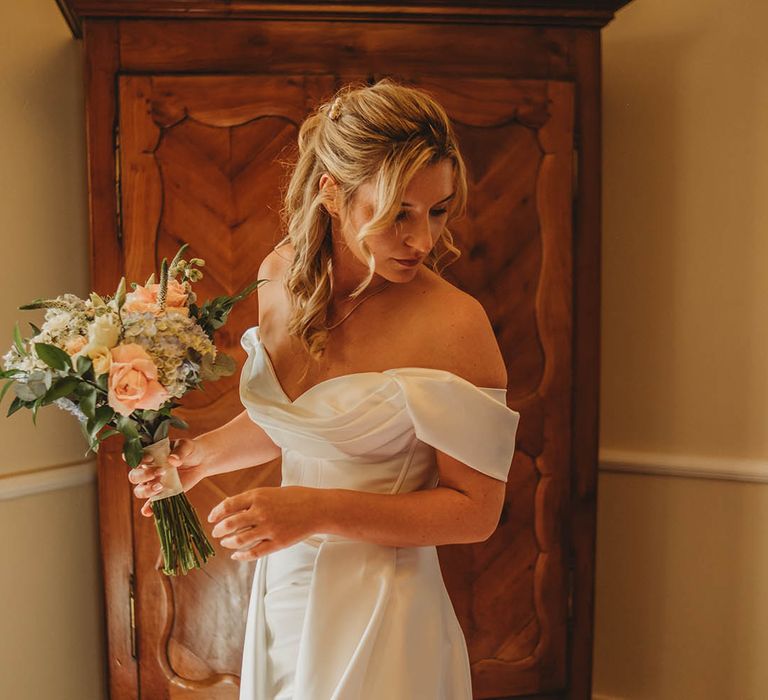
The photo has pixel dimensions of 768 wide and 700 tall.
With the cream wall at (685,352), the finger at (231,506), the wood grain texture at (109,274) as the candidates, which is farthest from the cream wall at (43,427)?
the cream wall at (685,352)

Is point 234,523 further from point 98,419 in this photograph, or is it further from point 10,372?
point 10,372

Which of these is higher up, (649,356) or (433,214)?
(433,214)

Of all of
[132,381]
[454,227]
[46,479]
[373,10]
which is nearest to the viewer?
[132,381]

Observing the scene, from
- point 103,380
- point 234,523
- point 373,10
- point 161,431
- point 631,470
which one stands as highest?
point 373,10

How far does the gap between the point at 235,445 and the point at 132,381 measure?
0.49 m

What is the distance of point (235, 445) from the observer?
1721mm

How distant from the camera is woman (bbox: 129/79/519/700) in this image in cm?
137

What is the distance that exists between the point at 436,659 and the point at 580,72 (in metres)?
1.58

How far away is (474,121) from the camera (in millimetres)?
2219

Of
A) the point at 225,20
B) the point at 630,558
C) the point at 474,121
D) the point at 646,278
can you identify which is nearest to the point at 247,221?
the point at 225,20

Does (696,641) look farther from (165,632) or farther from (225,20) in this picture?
(225,20)

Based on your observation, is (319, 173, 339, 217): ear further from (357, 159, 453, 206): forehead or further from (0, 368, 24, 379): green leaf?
(0, 368, 24, 379): green leaf

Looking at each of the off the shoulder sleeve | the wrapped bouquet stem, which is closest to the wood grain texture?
the wrapped bouquet stem

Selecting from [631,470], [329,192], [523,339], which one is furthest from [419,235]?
[631,470]
